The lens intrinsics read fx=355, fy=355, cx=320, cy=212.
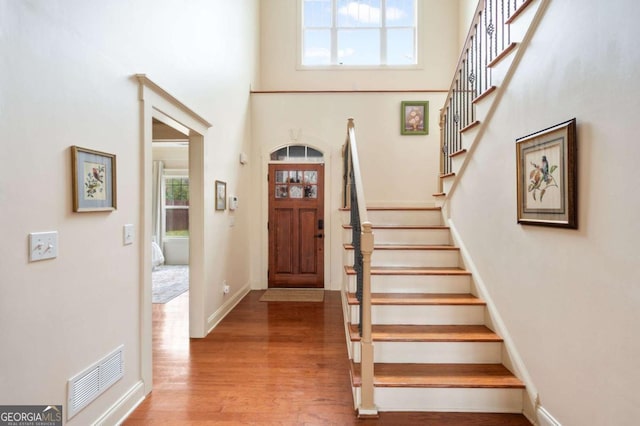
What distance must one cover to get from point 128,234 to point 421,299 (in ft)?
7.31

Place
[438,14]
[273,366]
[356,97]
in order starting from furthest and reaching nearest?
[438,14]
[356,97]
[273,366]

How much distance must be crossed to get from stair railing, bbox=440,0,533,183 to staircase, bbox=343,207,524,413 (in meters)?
1.20

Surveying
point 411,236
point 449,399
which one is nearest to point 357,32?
point 411,236

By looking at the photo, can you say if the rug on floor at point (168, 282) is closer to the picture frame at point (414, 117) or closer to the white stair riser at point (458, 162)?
the white stair riser at point (458, 162)

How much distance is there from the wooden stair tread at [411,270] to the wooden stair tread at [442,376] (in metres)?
0.80

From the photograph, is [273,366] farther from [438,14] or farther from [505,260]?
[438,14]

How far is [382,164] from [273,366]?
3.64 metres

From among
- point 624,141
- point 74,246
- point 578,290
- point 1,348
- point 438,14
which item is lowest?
point 1,348

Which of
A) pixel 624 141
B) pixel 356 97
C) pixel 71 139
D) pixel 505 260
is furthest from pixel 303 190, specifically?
pixel 624 141

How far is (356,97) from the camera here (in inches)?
221

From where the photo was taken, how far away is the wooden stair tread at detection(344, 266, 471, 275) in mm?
3109

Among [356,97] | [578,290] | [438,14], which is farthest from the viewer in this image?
[438,14]

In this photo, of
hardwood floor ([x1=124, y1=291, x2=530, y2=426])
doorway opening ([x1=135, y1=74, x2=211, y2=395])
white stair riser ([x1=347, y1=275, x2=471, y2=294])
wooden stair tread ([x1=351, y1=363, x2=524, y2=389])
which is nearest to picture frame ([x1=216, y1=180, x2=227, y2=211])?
doorway opening ([x1=135, y1=74, x2=211, y2=395])

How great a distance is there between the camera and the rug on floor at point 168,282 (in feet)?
17.4
